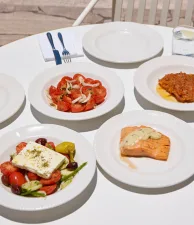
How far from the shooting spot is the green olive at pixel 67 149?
1348mm

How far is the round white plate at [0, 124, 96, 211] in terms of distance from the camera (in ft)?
3.92

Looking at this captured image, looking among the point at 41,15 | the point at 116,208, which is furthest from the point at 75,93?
the point at 41,15

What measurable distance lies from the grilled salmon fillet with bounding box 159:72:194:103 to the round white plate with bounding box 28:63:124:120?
0.17m

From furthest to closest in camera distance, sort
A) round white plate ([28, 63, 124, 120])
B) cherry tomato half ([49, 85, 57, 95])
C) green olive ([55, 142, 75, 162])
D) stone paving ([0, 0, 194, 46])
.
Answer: stone paving ([0, 0, 194, 46]) → cherry tomato half ([49, 85, 57, 95]) → round white plate ([28, 63, 124, 120]) → green olive ([55, 142, 75, 162])

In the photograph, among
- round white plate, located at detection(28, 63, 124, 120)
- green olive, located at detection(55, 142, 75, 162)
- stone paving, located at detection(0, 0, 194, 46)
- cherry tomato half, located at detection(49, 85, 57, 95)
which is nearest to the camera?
green olive, located at detection(55, 142, 75, 162)

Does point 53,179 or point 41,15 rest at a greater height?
point 53,179

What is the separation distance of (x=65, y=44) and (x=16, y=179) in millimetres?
809

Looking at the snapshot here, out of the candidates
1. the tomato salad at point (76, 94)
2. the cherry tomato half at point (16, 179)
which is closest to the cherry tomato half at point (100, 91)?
the tomato salad at point (76, 94)

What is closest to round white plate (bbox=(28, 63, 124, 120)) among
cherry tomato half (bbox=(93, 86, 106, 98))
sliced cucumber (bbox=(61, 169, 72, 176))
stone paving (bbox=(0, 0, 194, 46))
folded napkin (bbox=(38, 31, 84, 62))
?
cherry tomato half (bbox=(93, 86, 106, 98))

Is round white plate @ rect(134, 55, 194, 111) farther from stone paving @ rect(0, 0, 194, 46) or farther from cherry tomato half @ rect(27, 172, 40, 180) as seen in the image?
stone paving @ rect(0, 0, 194, 46)

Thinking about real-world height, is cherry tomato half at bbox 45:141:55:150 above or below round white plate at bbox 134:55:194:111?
below

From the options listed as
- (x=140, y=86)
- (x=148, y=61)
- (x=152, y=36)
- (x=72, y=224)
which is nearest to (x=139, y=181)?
(x=72, y=224)

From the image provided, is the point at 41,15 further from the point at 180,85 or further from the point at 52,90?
the point at 180,85

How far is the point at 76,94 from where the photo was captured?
5.17 ft
